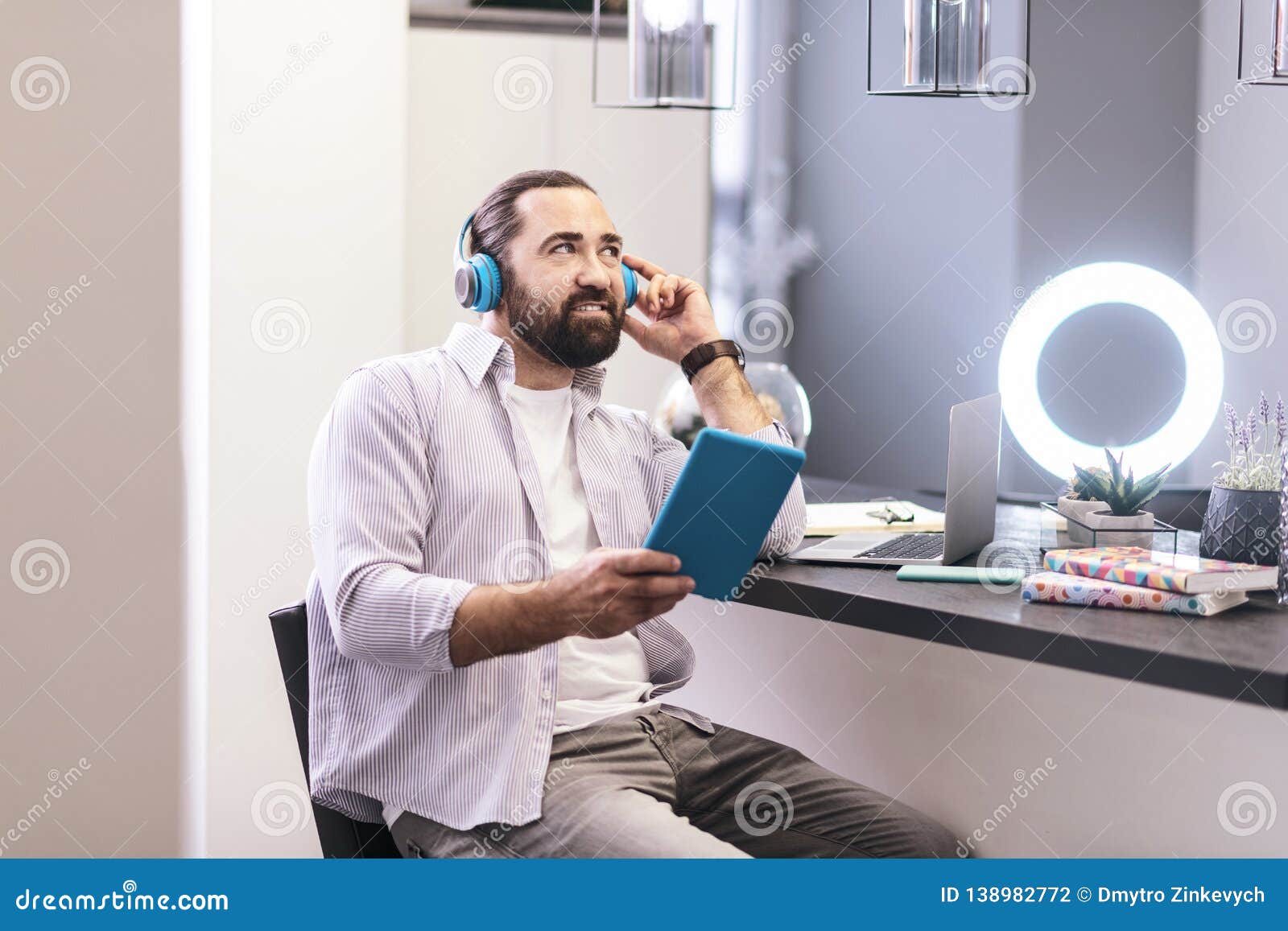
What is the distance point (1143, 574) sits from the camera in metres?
1.61

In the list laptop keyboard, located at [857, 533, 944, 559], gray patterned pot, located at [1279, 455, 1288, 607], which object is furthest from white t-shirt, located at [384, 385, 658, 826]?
gray patterned pot, located at [1279, 455, 1288, 607]

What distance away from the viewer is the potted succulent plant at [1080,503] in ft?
6.41

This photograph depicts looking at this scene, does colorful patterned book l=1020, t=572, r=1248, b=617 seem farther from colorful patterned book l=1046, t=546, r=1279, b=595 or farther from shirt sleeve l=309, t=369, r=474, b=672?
shirt sleeve l=309, t=369, r=474, b=672

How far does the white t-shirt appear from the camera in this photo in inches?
69.9

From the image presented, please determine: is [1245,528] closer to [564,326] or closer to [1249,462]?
[1249,462]

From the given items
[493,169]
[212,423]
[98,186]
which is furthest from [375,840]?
[493,169]

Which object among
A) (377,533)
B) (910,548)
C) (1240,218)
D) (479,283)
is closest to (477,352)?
(479,283)

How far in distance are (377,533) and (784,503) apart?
0.68 m

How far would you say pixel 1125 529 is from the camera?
1.88 m

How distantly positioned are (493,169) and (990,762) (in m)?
2.32

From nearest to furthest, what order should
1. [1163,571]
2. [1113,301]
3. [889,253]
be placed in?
[1163,571] < [1113,301] < [889,253]

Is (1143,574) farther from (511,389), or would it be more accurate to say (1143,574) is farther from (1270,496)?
(511,389)

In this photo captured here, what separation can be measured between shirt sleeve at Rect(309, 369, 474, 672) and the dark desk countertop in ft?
1.65

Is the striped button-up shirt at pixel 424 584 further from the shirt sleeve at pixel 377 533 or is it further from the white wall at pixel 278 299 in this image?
the white wall at pixel 278 299
